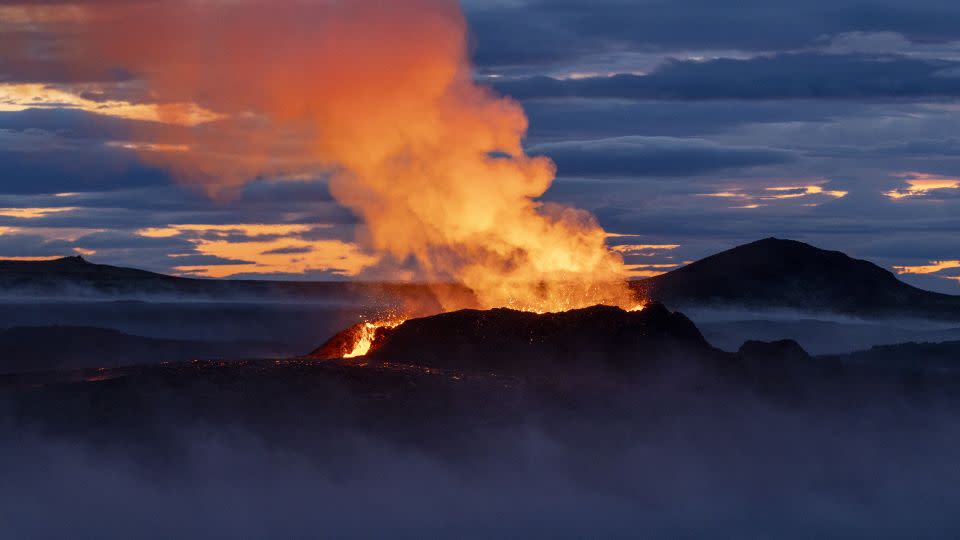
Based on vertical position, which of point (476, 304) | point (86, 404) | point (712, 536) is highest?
point (476, 304)

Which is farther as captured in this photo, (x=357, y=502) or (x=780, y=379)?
(x=780, y=379)

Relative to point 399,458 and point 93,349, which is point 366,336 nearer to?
point 399,458

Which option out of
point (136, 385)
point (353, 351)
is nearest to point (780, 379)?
Answer: point (353, 351)

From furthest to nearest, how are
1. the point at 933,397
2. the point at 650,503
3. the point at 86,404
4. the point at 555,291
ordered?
the point at 933,397, the point at 555,291, the point at 650,503, the point at 86,404

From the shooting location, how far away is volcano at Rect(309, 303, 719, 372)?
6156cm

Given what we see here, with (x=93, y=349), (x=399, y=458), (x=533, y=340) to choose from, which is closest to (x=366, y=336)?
(x=533, y=340)

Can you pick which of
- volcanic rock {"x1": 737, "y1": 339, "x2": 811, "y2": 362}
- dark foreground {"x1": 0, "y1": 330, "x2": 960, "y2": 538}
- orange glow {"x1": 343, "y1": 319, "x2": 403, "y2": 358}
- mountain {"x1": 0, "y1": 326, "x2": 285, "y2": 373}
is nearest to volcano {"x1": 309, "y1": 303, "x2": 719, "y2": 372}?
orange glow {"x1": 343, "y1": 319, "x2": 403, "y2": 358}

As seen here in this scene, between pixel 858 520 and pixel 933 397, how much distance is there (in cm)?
2656

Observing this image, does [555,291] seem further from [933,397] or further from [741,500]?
[933,397]

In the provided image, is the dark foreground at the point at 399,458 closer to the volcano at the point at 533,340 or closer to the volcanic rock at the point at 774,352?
the volcano at the point at 533,340

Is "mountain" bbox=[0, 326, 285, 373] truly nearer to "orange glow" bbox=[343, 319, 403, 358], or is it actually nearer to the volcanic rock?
"orange glow" bbox=[343, 319, 403, 358]

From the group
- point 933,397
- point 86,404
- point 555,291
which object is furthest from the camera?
point 933,397

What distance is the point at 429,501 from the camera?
55688 millimetres

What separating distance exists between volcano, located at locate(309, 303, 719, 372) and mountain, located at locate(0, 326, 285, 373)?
1886 inches
